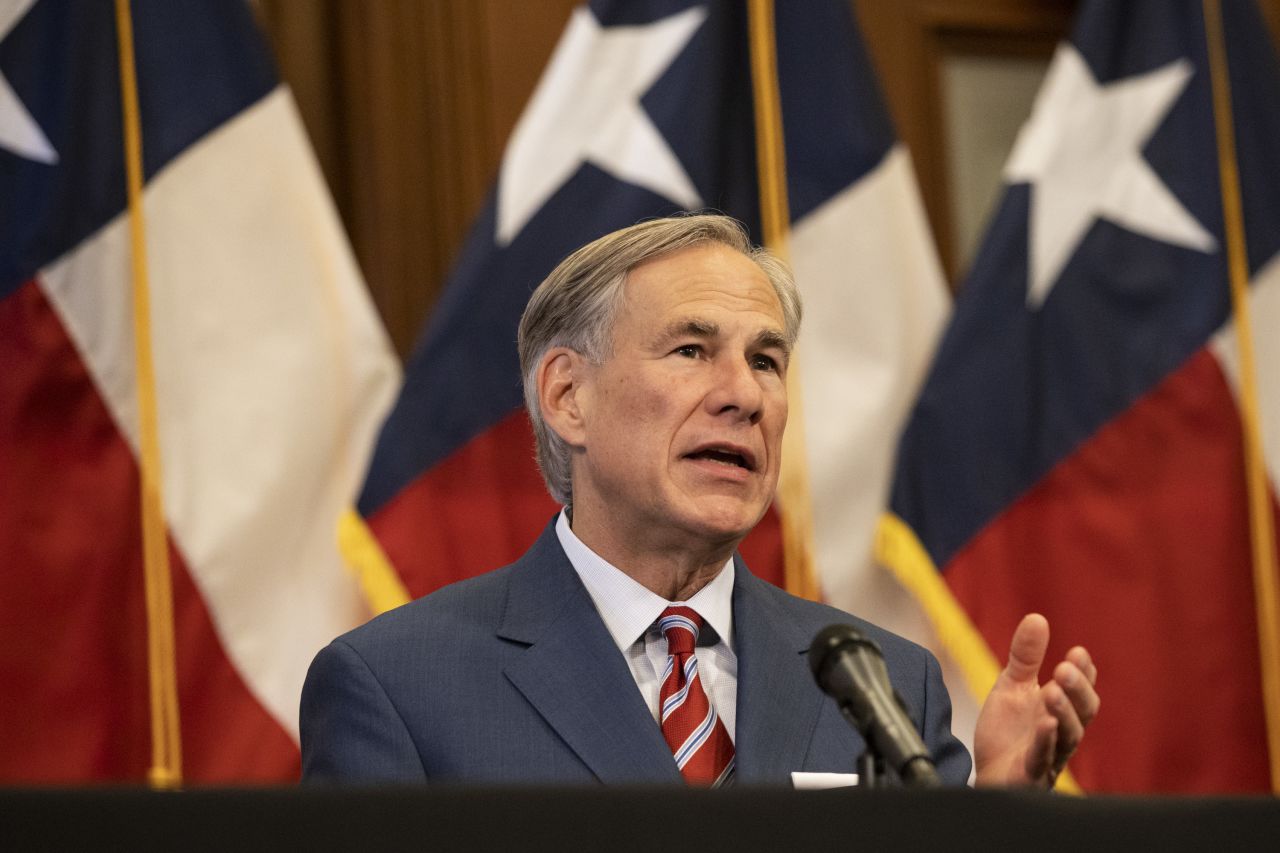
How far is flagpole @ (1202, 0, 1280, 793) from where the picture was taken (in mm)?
3512

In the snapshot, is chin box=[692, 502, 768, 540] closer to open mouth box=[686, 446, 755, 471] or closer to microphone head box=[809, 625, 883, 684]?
open mouth box=[686, 446, 755, 471]

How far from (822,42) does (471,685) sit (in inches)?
82.4

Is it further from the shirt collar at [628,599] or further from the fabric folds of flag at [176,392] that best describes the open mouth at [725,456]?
the fabric folds of flag at [176,392]

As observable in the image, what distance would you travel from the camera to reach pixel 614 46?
340cm

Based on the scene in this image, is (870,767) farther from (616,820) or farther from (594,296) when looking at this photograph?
(594,296)

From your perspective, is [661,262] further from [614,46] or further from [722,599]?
[614,46]

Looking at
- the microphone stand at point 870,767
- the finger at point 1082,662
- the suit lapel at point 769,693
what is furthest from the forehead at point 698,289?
the microphone stand at point 870,767

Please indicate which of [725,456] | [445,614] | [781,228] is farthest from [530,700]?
[781,228]

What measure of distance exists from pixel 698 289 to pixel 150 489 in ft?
4.32

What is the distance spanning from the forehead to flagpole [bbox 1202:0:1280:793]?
5.91 ft

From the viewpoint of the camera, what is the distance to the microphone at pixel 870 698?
4.42 ft

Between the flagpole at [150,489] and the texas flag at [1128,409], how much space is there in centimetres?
146

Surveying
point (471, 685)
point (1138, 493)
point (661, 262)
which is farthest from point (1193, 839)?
point (1138, 493)

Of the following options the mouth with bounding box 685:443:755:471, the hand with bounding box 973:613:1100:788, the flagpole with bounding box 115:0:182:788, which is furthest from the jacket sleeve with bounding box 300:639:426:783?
the flagpole with bounding box 115:0:182:788
